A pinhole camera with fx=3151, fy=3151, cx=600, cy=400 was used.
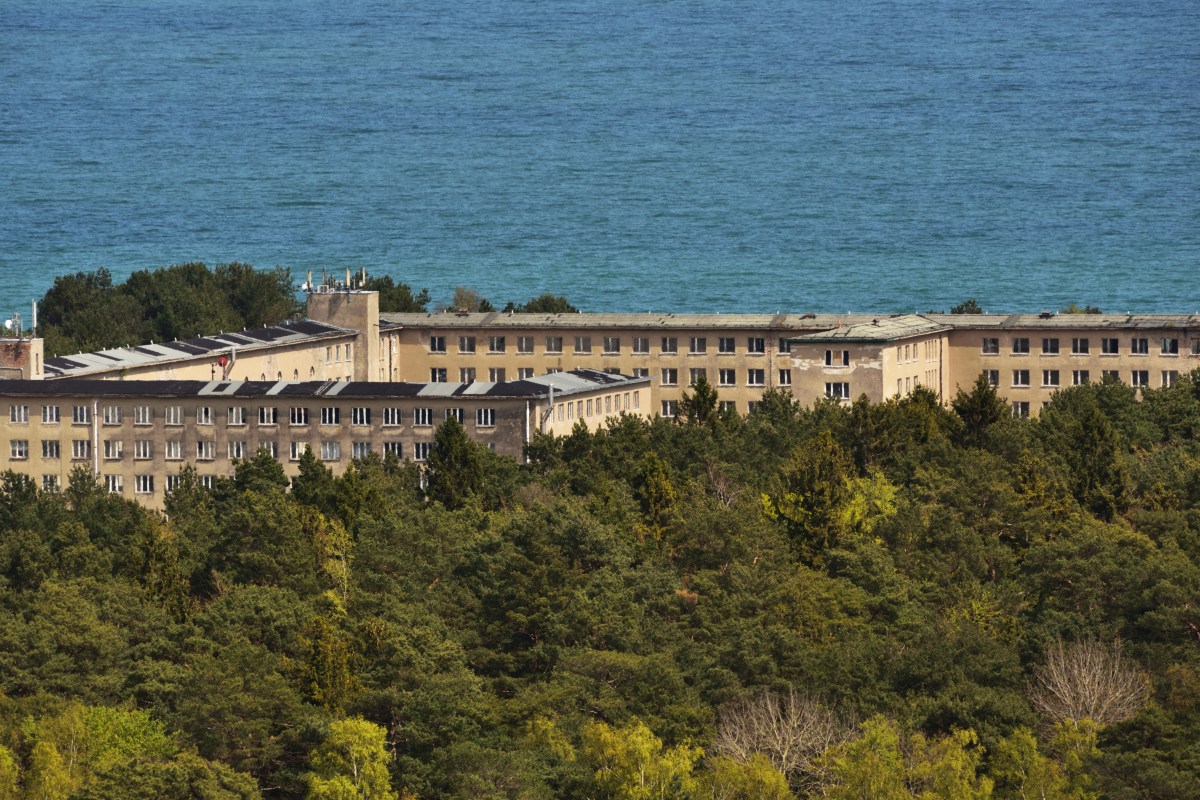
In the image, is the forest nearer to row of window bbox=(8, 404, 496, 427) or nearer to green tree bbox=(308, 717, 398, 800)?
green tree bbox=(308, 717, 398, 800)

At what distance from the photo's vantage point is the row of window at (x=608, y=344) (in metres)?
134

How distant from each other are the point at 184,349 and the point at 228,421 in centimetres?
1351

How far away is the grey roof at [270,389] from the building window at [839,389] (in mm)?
14581

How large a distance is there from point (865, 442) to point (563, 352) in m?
35.9

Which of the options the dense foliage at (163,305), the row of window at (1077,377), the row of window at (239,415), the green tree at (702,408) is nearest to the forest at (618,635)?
the row of window at (239,415)

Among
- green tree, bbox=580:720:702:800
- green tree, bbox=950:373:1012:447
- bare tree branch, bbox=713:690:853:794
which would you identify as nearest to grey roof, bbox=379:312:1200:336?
green tree, bbox=950:373:1012:447

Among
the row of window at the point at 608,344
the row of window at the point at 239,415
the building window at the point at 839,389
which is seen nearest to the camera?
the row of window at the point at 239,415

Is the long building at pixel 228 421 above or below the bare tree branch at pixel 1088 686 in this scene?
above

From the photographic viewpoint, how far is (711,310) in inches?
7869

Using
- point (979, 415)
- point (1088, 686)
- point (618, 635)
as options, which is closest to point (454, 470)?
point (979, 415)

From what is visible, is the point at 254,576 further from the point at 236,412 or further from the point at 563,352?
the point at 563,352

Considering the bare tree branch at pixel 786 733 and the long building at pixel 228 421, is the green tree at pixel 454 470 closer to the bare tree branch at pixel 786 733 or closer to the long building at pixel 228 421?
the long building at pixel 228 421

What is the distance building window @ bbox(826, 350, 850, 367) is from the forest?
2753 cm

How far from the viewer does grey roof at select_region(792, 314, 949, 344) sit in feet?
416
